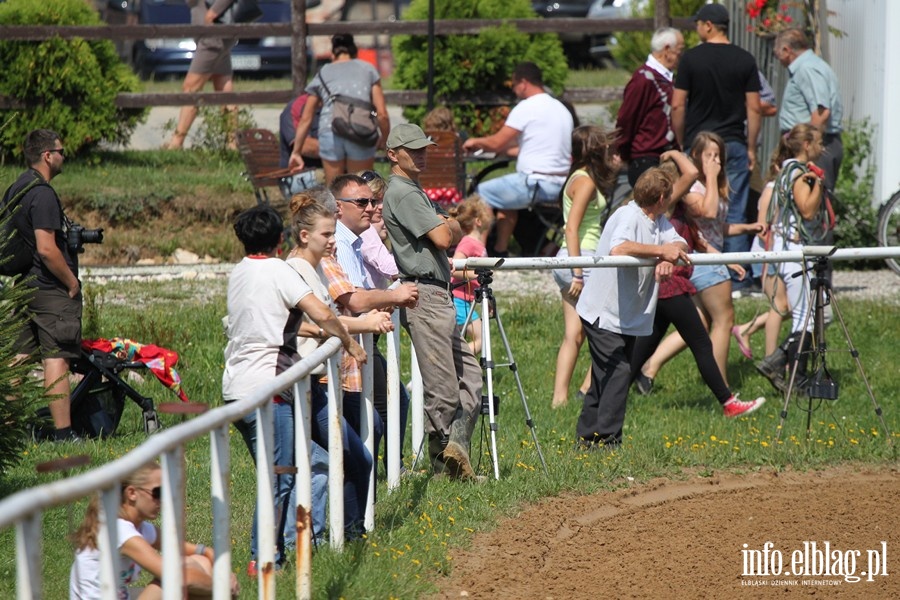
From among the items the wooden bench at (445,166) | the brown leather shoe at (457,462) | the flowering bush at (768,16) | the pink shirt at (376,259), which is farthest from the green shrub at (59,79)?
the brown leather shoe at (457,462)

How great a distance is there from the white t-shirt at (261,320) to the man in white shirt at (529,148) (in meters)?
A: 7.27

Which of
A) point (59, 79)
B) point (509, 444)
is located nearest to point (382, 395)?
point (509, 444)

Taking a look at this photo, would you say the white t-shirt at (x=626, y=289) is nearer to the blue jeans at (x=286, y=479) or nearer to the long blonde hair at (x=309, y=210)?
the long blonde hair at (x=309, y=210)

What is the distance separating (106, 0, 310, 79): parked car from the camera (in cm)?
2612

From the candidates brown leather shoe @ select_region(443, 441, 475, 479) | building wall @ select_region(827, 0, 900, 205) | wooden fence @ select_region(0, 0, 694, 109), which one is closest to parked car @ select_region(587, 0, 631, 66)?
wooden fence @ select_region(0, 0, 694, 109)

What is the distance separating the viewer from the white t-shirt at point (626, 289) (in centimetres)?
800

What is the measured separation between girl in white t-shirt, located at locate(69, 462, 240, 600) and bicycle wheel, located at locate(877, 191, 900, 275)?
32.4 ft

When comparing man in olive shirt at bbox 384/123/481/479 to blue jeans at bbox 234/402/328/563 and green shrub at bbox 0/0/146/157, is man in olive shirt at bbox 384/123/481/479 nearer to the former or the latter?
blue jeans at bbox 234/402/328/563

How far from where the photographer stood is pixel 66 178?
1539cm

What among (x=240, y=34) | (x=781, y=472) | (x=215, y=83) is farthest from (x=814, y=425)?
(x=215, y=83)

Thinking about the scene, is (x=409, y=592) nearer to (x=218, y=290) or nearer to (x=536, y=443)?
(x=536, y=443)

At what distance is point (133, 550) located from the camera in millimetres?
4270

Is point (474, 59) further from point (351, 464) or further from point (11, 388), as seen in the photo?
point (351, 464)

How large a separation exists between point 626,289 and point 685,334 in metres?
1.00
